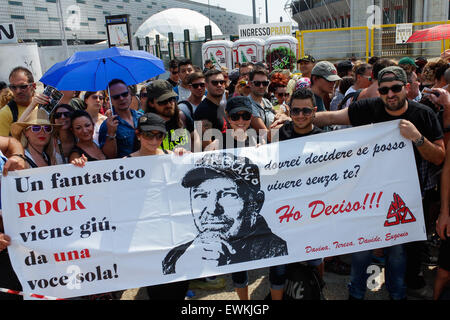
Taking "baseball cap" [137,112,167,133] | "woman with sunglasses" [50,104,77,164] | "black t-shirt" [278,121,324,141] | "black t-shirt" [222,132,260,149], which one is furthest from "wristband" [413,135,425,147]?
"woman with sunglasses" [50,104,77,164]

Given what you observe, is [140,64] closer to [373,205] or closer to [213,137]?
[213,137]

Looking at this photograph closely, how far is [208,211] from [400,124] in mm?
1778

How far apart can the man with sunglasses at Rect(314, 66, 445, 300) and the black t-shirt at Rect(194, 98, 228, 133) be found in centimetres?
111

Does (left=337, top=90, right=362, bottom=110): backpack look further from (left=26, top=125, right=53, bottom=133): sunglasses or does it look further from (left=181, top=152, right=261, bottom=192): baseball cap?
(left=26, top=125, right=53, bottom=133): sunglasses

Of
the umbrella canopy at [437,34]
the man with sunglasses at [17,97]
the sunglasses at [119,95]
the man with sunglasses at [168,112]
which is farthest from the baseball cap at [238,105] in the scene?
the umbrella canopy at [437,34]

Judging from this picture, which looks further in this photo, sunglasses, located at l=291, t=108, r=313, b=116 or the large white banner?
sunglasses, located at l=291, t=108, r=313, b=116

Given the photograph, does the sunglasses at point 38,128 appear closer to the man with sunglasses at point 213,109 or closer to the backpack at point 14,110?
the backpack at point 14,110

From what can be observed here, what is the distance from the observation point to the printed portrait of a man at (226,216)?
10.0 ft

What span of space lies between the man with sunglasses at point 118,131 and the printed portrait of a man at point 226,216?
92 centimetres

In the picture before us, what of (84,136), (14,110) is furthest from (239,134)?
(14,110)

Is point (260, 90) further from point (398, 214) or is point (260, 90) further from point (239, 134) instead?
point (398, 214)

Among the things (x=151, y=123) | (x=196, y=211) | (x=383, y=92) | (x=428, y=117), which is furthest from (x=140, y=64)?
(x=428, y=117)

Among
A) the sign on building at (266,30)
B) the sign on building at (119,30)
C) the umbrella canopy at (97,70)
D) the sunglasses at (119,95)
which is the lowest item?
the sunglasses at (119,95)

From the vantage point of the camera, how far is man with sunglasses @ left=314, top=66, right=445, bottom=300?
2977 mm
